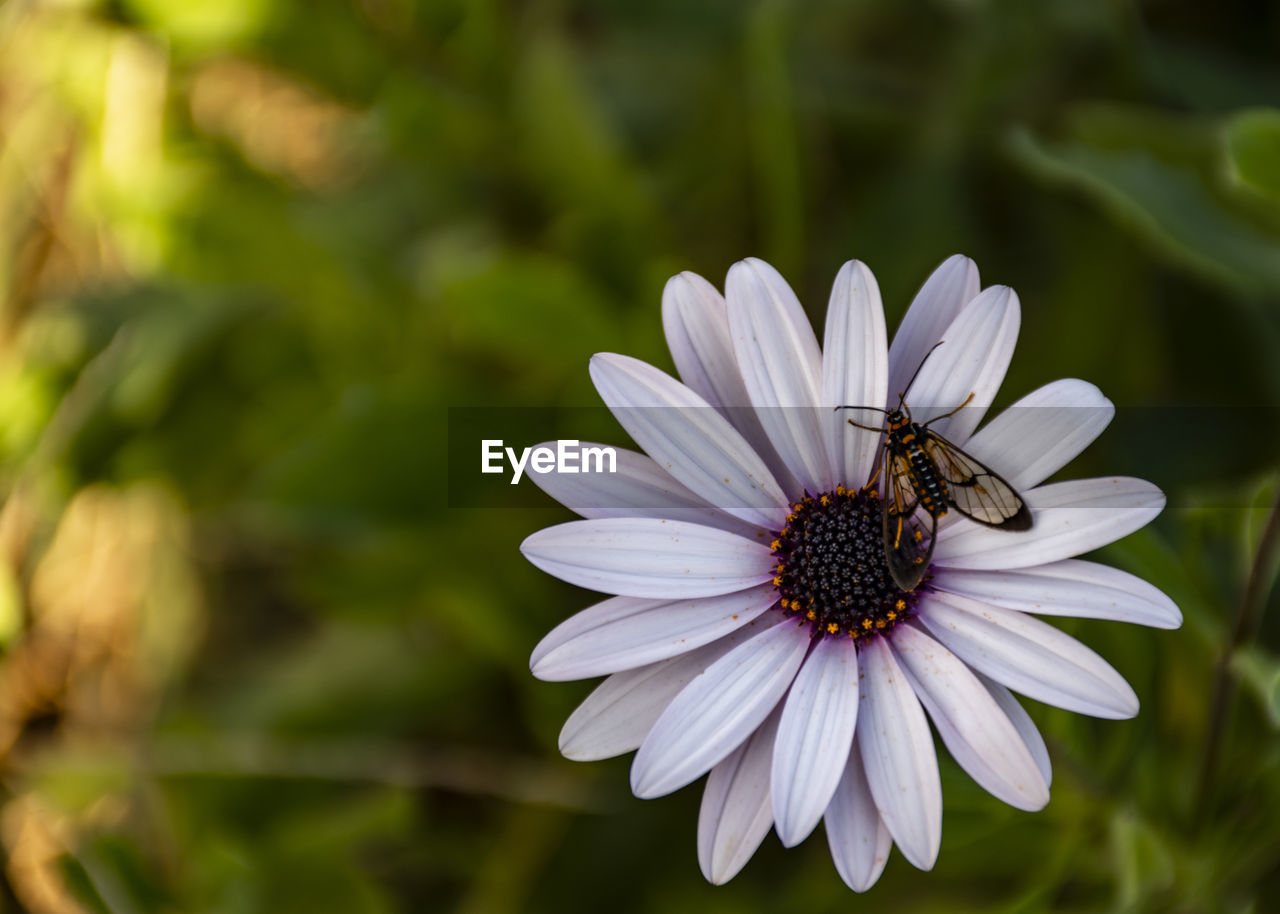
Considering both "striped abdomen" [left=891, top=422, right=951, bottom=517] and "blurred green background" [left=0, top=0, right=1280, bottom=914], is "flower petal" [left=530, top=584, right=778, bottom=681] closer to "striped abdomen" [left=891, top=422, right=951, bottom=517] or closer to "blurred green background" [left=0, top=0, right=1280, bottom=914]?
"striped abdomen" [left=891, top=422, right=951, bottom=517]

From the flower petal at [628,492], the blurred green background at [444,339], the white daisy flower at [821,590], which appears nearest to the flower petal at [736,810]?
the white daisy flower at [821,590]

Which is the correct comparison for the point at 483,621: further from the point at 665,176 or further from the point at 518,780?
the point at 665,176

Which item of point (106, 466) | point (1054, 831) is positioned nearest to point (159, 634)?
point (106, 466)

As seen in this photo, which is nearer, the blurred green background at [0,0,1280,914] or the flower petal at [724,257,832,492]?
the flower petal at [724,257,832,492]

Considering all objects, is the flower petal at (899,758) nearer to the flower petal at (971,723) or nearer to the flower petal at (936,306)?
the flower petal at (971,723)

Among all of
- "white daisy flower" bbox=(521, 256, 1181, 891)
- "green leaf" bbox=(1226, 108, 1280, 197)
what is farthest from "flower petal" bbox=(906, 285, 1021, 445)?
"green leaf" bbox=(1226, 108, 1280, 197)

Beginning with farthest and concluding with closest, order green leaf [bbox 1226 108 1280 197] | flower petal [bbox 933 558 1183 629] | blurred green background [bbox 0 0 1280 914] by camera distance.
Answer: blurred green background [bbox 0 0 1280 914]
green leaf [bbox 1226 108 1280 197]
flower petal [bbox 933 558 1183 629]

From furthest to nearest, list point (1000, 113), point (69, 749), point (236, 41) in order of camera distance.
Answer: point (69, 749)
point (1000, 113)
point (236, 41)
